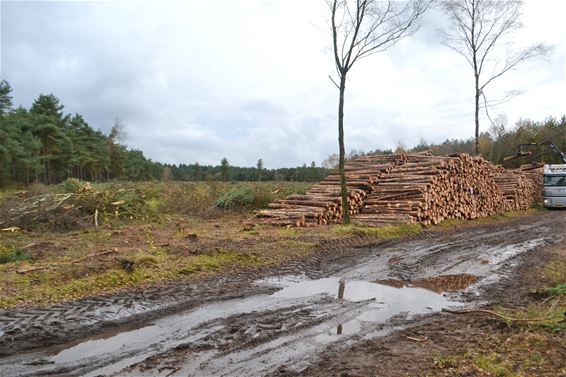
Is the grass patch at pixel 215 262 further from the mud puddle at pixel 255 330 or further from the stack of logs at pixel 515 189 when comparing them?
the stack of logs at pixel 515 189

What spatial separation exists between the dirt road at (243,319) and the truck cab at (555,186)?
21.3 m

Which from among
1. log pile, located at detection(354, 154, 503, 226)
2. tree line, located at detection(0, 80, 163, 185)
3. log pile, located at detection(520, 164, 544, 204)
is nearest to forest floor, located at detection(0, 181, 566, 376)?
log pile, located at detection(354, 154, 503, 226)

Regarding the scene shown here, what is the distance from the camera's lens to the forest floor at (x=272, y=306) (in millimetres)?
4234

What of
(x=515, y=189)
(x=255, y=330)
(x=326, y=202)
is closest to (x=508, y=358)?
(x=255, y=330)

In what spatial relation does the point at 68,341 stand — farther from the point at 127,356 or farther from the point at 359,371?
the point at 359,371

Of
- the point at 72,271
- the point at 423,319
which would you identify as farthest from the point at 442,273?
the point at 72,271

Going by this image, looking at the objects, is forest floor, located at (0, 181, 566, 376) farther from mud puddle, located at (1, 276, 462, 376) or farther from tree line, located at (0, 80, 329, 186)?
tree line, located at (0, 80, 329, 186)

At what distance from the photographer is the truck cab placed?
26.4 metres

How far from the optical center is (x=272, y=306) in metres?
6.17

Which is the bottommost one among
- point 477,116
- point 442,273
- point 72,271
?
point 442,273

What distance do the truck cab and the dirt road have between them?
2125 centimetres

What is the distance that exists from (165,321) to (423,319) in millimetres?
3419

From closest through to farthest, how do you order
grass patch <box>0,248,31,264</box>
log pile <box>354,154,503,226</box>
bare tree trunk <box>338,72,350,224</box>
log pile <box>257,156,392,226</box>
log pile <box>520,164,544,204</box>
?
grass patch <box>0,248,31,264</box> → bare tree trunk <box>338,72,350,224</box> → log pile <box>257,156,392,226</box> → log pile <box>354,154,503,226</box> → log pile <box>520,164,544,204</box>

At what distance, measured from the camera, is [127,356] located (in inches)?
173
